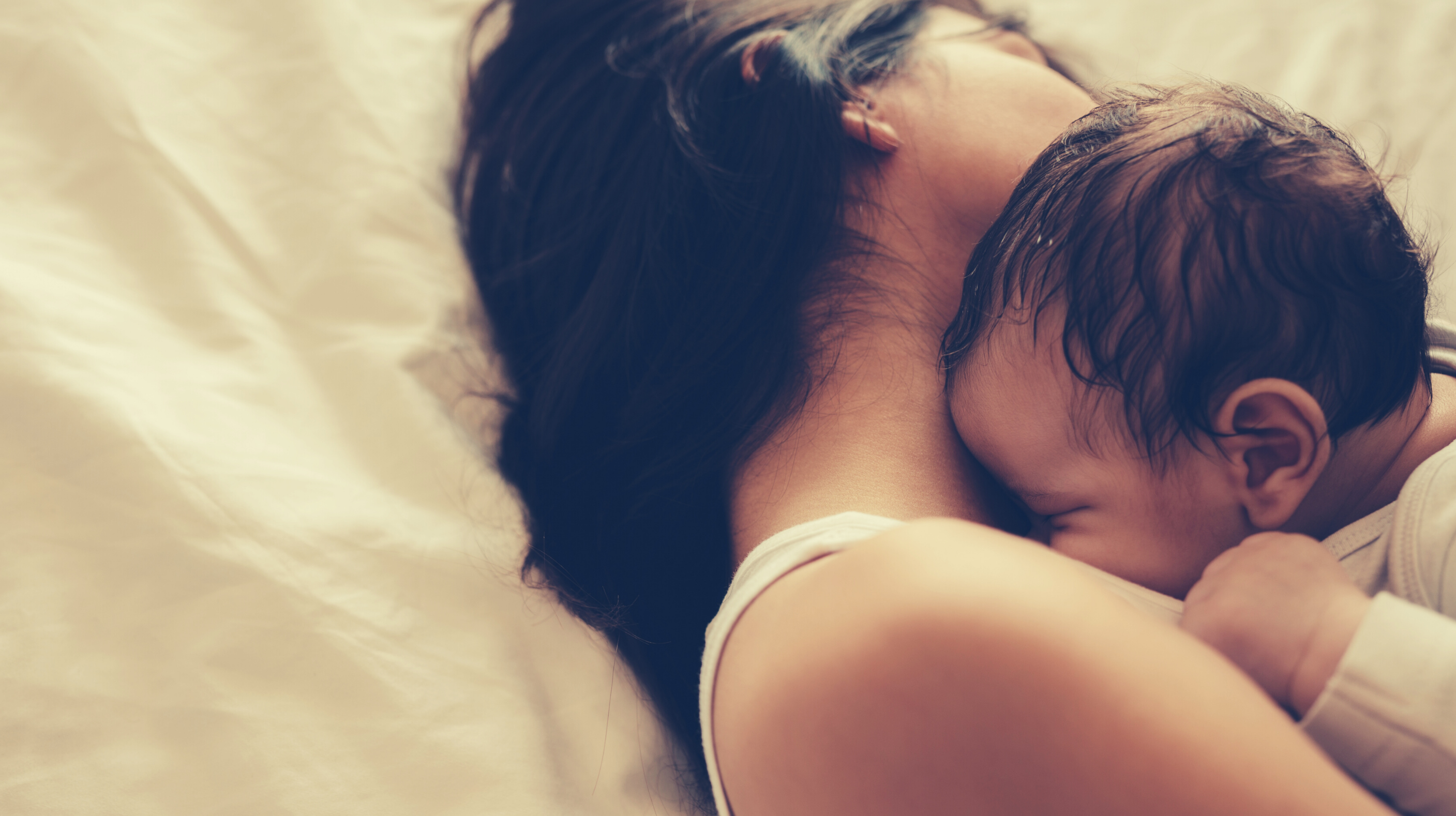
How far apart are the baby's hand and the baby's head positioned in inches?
1.6

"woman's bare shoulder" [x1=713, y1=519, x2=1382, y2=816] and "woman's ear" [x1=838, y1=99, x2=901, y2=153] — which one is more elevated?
"woman's ear" [x1=838, y1=99, x2=901, y2=153]

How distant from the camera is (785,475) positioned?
63 centimetres

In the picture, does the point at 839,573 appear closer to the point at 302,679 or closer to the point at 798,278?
the point at 798,278

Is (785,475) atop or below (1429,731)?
below

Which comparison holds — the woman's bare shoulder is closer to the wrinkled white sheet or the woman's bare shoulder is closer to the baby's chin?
the baby's chin

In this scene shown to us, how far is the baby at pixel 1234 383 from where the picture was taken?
50cm

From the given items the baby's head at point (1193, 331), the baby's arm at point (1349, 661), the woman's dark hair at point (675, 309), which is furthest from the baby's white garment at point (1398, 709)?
the woman's dark hair at point (675, 309)

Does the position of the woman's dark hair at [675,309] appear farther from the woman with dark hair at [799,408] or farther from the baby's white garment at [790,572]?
the baby's white garment at [790,572]

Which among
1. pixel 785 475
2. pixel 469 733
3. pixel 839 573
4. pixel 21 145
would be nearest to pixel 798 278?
pixel 785 475

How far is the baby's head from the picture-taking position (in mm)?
509

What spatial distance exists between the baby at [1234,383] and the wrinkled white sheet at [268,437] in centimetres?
38

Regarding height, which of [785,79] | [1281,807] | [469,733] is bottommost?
[469,733]

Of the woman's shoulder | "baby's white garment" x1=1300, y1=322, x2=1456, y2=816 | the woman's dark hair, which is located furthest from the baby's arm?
the woman's dark hair

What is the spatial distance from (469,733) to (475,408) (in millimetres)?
310
